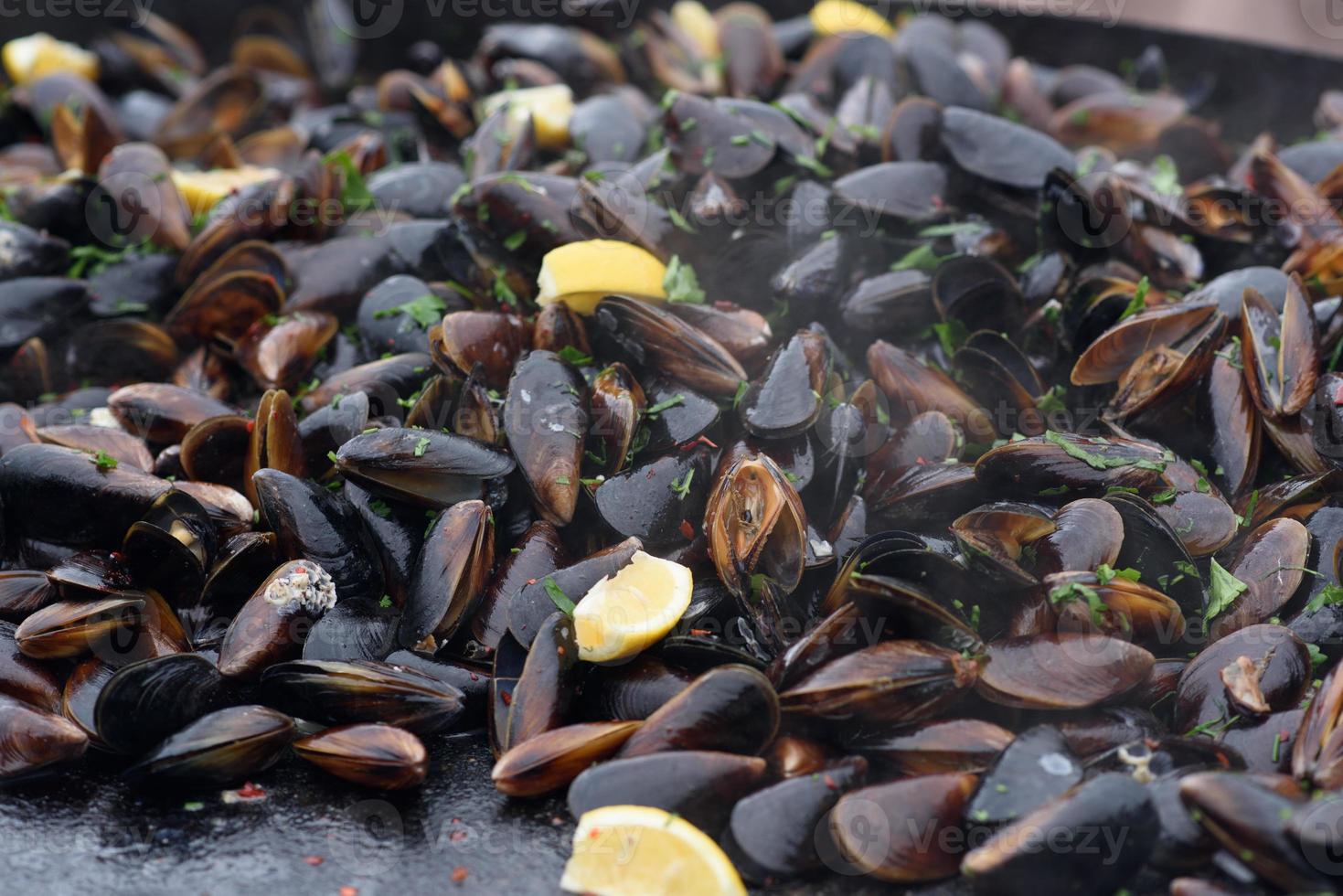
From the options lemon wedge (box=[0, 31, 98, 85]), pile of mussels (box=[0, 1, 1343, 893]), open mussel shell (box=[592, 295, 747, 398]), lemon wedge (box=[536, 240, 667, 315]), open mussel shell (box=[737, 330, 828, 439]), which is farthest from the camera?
lemon wedge (box=[0, 31, 98, 85])

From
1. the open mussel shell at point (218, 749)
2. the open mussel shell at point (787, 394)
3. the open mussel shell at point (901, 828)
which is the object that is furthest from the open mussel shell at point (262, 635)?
the open mussel shell at point (901, 828)

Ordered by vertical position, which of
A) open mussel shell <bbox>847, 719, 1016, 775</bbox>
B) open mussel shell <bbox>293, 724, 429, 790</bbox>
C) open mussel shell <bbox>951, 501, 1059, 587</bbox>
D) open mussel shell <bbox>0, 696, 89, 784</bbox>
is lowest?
open mussel shell <bbox>0, 696, 89, 784</bbox>

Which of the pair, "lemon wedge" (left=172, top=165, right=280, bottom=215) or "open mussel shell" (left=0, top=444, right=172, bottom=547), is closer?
"open mussel shell" (left=0, top=444, right=172, bottom=547)

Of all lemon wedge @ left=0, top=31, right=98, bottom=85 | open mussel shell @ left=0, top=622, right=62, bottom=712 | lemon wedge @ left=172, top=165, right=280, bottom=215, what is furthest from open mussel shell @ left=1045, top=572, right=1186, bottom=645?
lemon wedge @ left=0, top=31, right=98, bottom=85

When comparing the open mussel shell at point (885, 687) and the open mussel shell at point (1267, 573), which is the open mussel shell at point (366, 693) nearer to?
the open mussel shell at point (885, 687)

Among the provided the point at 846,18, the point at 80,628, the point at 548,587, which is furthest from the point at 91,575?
the point at 846,18

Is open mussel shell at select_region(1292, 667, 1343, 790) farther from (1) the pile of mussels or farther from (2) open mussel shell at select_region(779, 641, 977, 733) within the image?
(2) open mussel shell at select_region(779, 641, 977, 733)

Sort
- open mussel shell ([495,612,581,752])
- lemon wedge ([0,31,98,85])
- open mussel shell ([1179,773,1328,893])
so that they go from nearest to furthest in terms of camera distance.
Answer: open mussel shell ([1179,773,1328,893])
open mussel shell ([495,612,581,752])
lemon wedge ([0,31,98,85])
